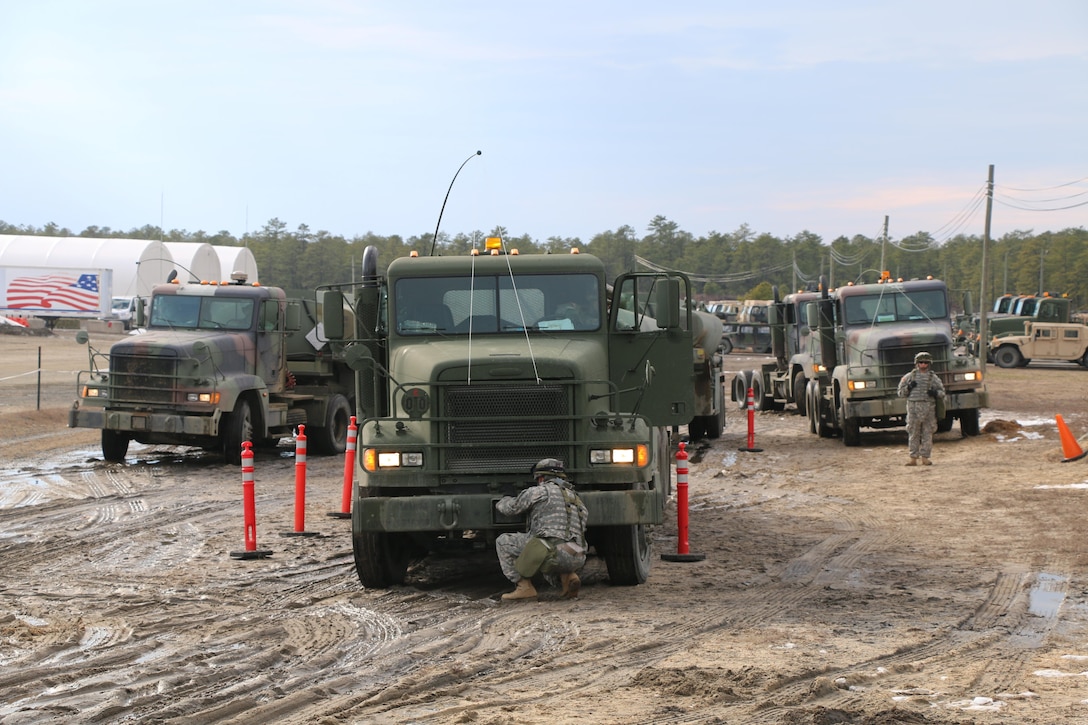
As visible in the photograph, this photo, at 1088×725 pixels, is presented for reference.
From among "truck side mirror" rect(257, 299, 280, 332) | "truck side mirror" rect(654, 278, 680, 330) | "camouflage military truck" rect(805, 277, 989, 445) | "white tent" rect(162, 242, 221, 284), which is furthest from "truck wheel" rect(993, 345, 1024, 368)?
"white tent" rect(162, 242, 221, 284)

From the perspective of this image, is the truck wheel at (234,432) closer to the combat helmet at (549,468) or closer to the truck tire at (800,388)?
the combat helmet at (549,468)

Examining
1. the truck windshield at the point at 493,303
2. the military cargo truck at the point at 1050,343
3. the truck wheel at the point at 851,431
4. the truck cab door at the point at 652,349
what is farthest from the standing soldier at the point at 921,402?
the military cargo truck at the point at 1050,343

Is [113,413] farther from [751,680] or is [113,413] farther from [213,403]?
[751,680]

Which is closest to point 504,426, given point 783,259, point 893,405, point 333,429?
point 333,429

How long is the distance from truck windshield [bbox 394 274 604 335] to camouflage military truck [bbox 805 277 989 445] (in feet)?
38.0

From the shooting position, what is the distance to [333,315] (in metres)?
10.3

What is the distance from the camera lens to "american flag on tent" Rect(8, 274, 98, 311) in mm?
64812

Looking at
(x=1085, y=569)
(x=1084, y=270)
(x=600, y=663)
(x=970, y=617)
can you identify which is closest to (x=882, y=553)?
(x=1085, y=569)

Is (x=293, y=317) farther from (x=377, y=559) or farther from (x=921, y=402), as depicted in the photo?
(x=377, y=559)

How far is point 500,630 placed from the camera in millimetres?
8094

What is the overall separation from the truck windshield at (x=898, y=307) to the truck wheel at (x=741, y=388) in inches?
288

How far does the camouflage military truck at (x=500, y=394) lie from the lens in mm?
9211

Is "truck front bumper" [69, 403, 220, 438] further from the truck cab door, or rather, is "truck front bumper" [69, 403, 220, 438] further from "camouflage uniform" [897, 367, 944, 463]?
"camouflage uniform" [897, 367, 944, 463]

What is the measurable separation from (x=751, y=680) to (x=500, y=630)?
6.33 ft
